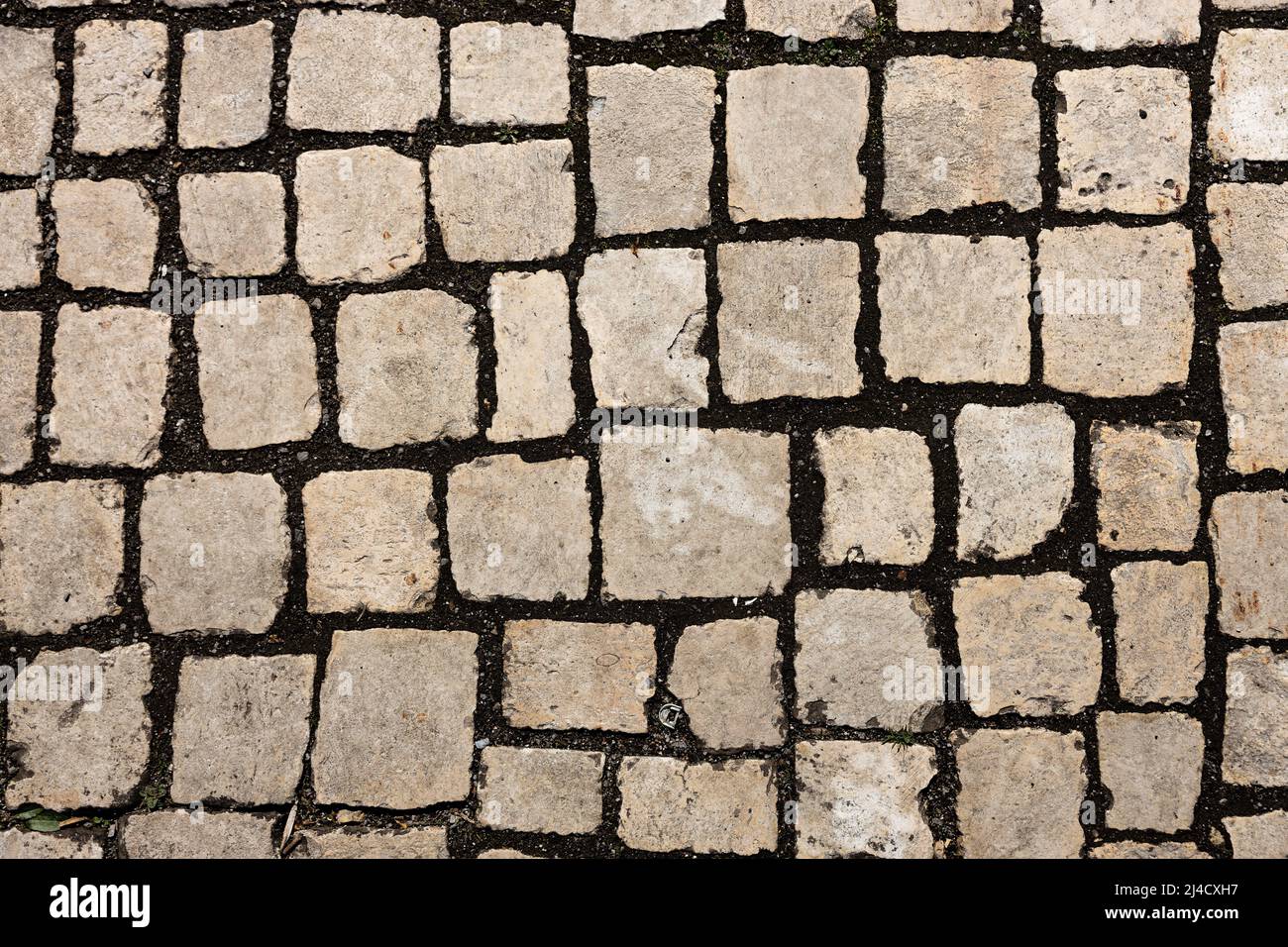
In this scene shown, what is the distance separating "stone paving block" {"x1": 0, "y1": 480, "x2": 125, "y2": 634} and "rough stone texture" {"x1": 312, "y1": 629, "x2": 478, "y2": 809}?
2.90 feet

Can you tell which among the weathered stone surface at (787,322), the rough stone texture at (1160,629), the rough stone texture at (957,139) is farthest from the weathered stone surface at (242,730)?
the rough stone texture at (1160,629)

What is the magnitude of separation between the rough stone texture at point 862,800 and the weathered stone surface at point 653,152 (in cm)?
197

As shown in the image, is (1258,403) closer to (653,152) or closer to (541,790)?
(653,152)

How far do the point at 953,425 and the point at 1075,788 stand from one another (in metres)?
1.34

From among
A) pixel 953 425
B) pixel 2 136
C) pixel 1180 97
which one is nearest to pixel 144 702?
→ pixel 2 136

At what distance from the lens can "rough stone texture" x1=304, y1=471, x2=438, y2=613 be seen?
312 cm

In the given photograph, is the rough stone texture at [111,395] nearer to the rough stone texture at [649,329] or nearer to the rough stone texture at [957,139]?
the rough stone texture at [649,329]

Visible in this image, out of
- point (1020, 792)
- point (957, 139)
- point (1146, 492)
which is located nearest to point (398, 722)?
point (1020, 792)

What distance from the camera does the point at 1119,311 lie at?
123 inches

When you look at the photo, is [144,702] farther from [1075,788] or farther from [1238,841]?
[1238,841]

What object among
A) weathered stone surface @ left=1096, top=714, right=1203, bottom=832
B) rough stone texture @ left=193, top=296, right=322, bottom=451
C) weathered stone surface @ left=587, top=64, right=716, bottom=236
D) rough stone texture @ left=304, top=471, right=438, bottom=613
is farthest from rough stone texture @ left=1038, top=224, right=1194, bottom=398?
rough stone texture @ left=193, top=296, right=322, bottom=451

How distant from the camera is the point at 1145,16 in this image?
10.3 feet

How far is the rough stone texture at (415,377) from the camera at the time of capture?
3.12 meters

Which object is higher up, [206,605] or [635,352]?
[635,352]
